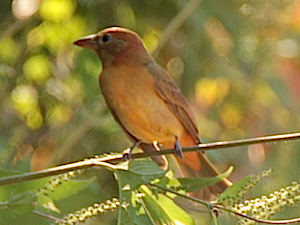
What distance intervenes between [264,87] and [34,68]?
1578 millimetres

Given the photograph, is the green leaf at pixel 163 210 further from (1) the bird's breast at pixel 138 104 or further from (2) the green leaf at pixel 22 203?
(1) the bird's breast at pixel 138 104

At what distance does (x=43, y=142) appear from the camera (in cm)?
354

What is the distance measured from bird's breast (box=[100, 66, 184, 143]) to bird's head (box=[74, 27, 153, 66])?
0.07 m

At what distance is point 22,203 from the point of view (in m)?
1.96

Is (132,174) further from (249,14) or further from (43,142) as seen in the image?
(249,14)

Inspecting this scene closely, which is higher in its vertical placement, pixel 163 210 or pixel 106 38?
pixel 106 38

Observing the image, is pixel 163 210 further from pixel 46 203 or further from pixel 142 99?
pixel 142 99

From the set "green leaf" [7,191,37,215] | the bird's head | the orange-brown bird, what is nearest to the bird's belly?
the orange-brown bird

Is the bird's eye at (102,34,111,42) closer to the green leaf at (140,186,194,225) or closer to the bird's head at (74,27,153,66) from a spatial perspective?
the bird's head at (74,27,153,66)

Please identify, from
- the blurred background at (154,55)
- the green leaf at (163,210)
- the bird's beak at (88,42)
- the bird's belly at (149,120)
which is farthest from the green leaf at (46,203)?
the bird's beak at (88,42)

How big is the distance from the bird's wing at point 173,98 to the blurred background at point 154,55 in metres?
0.34

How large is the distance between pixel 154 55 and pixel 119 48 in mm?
542


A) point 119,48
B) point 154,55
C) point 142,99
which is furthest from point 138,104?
point 154,55

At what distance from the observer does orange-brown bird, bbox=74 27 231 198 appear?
301 centimetres
